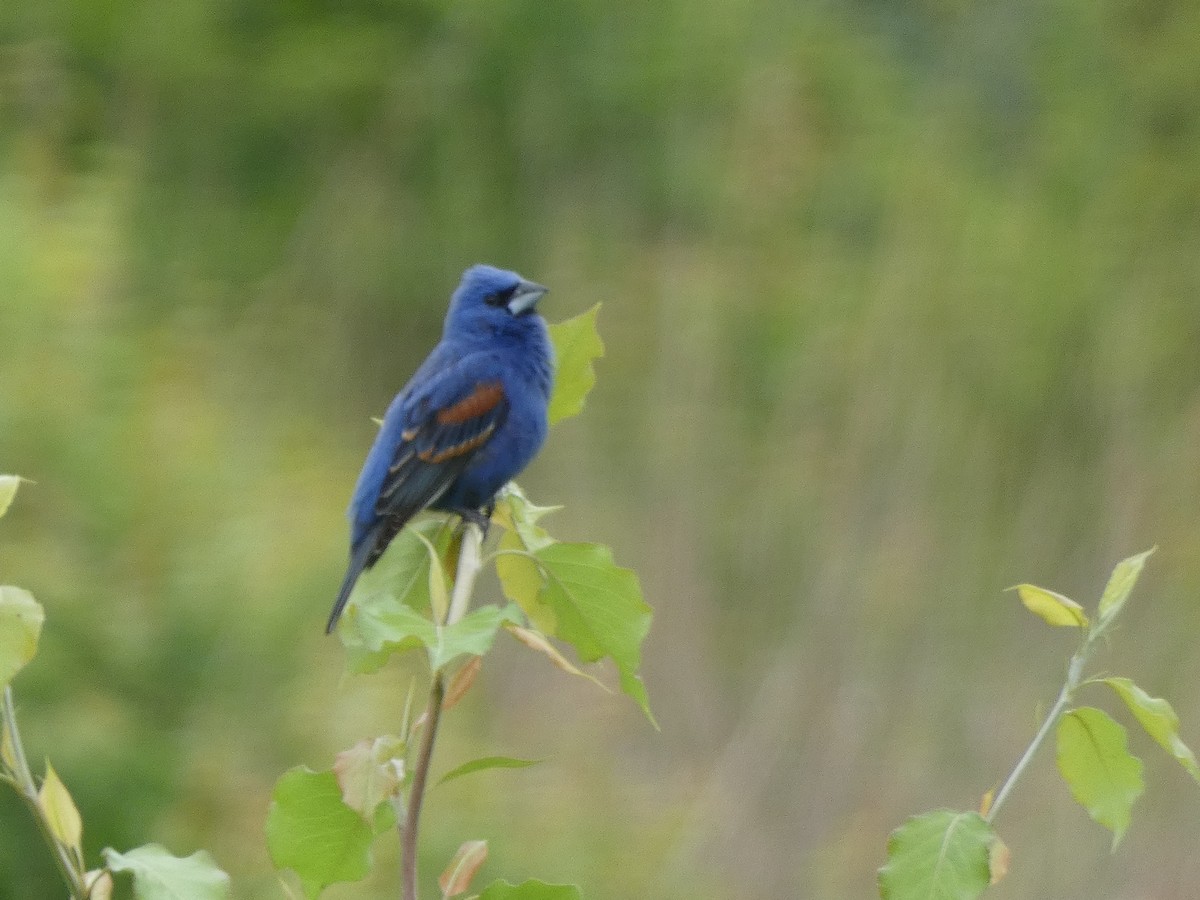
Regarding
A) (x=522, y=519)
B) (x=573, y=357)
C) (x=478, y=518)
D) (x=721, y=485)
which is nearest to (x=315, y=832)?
(x=522, y=519)

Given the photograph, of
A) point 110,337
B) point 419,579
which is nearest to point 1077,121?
point 110,337

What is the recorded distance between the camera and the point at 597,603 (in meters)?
1.04

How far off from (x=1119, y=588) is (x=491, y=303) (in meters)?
1.88

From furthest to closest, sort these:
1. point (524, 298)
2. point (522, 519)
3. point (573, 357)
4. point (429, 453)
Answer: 1. point (524, 298)
2. point (429, 453)
3. point (573, 357)
4. point (522, 519)

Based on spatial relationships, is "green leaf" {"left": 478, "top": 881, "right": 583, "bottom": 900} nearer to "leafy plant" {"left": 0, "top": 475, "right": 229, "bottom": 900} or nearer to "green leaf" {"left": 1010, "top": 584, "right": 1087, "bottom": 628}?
"leafy plant" {"left": 0, "top": 475, "right": 229, "bottom": 900}

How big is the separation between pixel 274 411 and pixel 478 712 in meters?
1.44

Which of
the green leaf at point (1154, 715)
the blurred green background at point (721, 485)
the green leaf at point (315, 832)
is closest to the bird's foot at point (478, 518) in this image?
the green leaf at point (315, 832)

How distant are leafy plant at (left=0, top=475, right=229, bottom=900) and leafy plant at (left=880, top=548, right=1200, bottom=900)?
1.19ft

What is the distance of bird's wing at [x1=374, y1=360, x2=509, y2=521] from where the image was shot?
2.51 meters

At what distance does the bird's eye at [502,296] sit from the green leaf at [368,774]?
1.94 m

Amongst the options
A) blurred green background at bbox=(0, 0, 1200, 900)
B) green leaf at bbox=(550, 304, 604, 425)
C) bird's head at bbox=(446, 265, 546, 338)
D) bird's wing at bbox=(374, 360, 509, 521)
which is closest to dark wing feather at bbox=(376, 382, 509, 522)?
bird's wing at bbox=(374, 360, 509, 521)

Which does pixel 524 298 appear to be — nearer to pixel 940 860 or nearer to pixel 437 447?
pixel 437 447

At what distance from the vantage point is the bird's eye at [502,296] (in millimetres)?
2809

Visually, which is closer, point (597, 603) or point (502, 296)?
point (597, 603)
